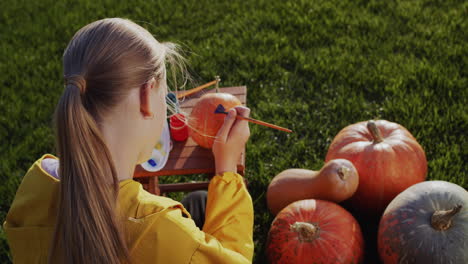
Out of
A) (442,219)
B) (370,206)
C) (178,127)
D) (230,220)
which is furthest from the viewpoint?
(370,206)

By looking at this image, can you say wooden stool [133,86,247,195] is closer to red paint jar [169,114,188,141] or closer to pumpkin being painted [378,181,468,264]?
red paint jar [169,114,188,141]

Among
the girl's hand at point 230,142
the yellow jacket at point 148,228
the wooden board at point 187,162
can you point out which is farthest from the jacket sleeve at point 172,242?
the wooden board at point 187,162

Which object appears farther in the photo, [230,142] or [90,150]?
[230,142]

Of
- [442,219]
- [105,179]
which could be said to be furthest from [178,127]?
[442,219]

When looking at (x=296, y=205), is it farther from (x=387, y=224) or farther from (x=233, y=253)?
(x=233, y=253)

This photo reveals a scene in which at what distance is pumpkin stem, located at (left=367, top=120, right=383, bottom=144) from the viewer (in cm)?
274

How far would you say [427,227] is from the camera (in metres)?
2.28

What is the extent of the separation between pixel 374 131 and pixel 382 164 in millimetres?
190

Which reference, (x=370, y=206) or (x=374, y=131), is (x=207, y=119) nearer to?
(x=374, y=131)

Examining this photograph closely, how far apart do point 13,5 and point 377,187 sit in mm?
5173

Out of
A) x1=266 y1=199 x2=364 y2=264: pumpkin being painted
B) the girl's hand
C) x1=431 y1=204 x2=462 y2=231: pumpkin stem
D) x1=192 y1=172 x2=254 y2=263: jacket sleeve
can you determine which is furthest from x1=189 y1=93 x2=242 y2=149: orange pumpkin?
x1=431 y1=204 x2=462 y2=231: pumpkin stem

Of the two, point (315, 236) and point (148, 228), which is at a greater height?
point (148, 228)

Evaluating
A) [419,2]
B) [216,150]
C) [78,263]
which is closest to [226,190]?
[216,150]

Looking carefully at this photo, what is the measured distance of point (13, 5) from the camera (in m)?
6.05
